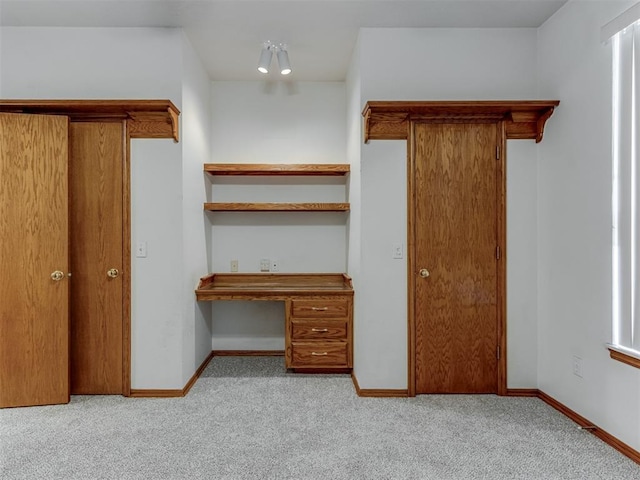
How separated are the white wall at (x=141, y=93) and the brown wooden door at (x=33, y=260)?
424 millimetres

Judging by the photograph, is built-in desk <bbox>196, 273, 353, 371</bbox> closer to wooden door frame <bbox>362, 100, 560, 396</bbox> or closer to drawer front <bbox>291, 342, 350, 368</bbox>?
drawer front <bbox>291, 342, 350, 368</bbox>

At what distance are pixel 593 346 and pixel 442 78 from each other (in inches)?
82.0

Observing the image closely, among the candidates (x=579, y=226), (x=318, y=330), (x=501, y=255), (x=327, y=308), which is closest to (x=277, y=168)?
(x=327, y=308)

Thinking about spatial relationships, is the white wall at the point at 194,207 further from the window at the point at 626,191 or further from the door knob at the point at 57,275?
the window at the point at 626,191

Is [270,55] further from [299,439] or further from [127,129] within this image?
[299,439]

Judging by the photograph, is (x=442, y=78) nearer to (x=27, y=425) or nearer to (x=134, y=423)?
(x=134, y=423)

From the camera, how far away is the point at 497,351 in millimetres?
2875

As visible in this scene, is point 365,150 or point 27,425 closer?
point 27,425

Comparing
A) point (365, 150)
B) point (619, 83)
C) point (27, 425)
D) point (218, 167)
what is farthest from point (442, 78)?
point (27, 425)

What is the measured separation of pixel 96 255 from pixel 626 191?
3.44m

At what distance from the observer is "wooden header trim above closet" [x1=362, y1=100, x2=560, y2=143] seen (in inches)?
105

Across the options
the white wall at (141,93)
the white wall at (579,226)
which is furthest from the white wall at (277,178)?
the white wall at (579,226)

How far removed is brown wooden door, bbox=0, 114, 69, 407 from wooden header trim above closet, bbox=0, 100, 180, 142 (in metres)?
0.09

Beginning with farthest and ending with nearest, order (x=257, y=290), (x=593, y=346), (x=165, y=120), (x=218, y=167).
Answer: (x=218, y=167), (x=257, y=290), (x=165, y=120), (x=593, y=346)
